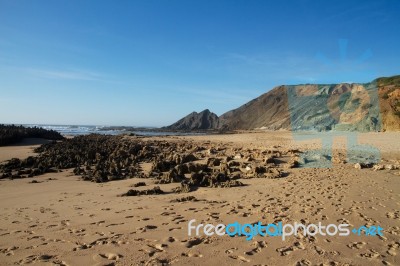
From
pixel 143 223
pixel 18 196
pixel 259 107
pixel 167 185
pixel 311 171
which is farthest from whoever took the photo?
pixel 259 107

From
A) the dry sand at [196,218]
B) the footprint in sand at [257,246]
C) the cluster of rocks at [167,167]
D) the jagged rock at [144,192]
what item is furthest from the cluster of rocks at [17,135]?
the footprint in sand at [257,246]

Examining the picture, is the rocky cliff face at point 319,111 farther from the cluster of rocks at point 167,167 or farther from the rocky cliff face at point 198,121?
the cluster of rocks at point 167,167

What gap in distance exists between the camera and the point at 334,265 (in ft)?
12.3

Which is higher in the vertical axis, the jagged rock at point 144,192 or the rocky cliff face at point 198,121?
the rocky cliff face at point 198,121

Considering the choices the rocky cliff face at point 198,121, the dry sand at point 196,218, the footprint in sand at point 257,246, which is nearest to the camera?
the dry sand at point 196,218

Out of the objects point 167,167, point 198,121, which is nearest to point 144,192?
point 167,167

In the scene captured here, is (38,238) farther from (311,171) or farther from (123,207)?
(311,171)

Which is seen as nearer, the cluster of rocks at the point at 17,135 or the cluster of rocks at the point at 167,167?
the cluster of rocks at the point at 167,167

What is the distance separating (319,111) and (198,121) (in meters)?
36.8

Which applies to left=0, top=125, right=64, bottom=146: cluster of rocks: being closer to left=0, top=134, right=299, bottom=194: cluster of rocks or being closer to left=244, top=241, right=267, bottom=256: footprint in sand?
left=0, top=134, right=299, bottom=194: cluster of rocks

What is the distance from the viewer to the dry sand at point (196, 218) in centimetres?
397

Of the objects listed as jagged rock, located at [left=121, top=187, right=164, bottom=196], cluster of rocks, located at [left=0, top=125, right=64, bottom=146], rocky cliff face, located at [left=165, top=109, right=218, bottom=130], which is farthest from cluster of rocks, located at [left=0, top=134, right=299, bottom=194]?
rocky cliff face, located at [left=165, top=109, right=218, bottom=130]

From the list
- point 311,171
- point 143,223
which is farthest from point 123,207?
point 311,171

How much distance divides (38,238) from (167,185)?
4.50 m
